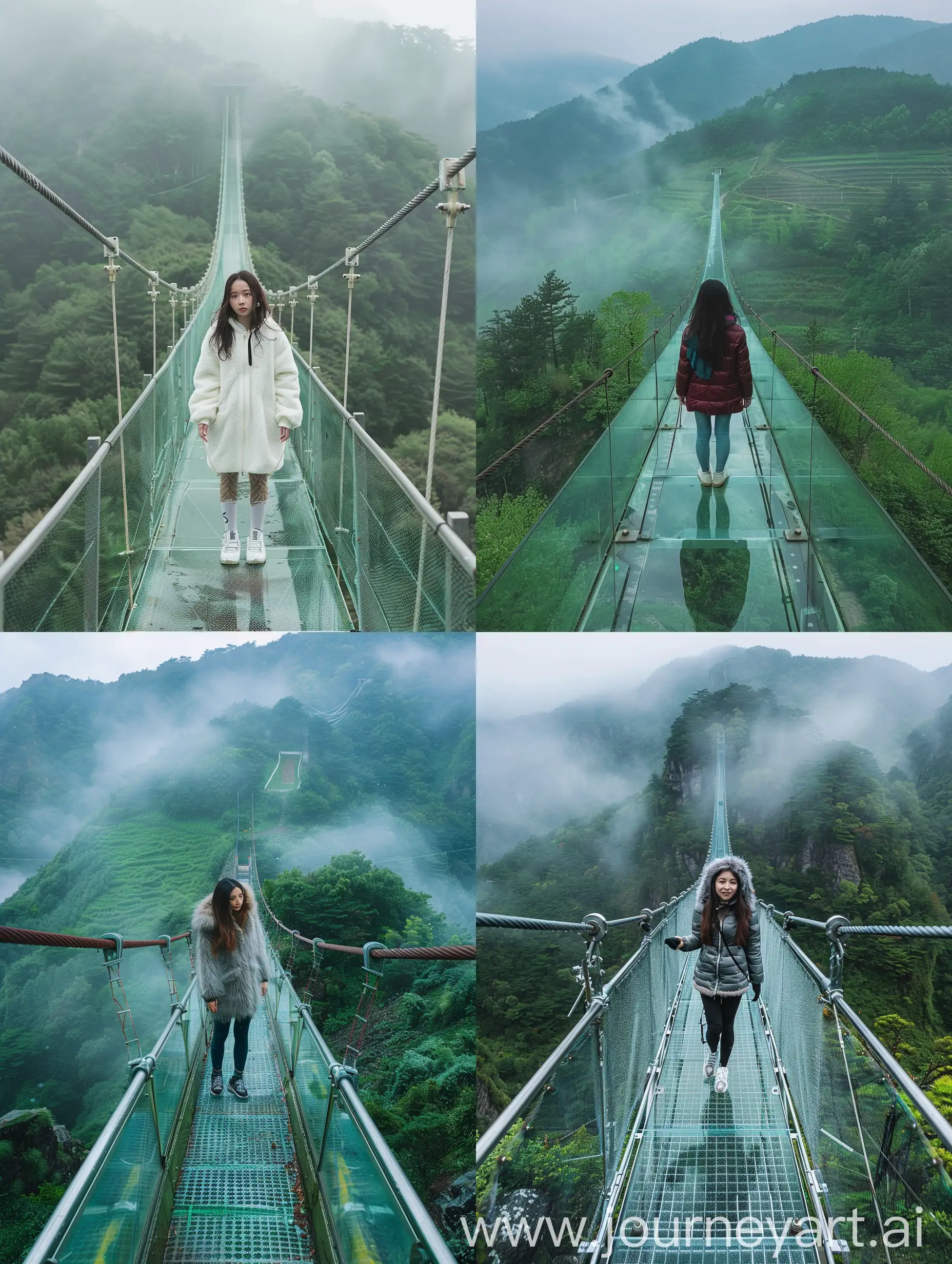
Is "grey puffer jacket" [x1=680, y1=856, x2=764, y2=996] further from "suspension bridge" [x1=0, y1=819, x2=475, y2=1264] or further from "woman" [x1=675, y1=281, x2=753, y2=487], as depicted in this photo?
"woman" [x1=675, y1=281, x2=753, y2=487]

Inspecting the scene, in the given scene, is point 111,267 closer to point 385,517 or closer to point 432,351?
point 385,517

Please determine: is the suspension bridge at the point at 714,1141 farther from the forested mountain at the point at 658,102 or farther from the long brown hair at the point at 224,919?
the forested mountain at the point at 658,102

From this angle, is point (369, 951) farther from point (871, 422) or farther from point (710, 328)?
point (871, 422)

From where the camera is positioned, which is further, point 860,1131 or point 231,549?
point 231,549

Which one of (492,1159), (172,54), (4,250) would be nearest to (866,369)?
(492,1159)

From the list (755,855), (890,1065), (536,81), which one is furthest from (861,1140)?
(755,855)
